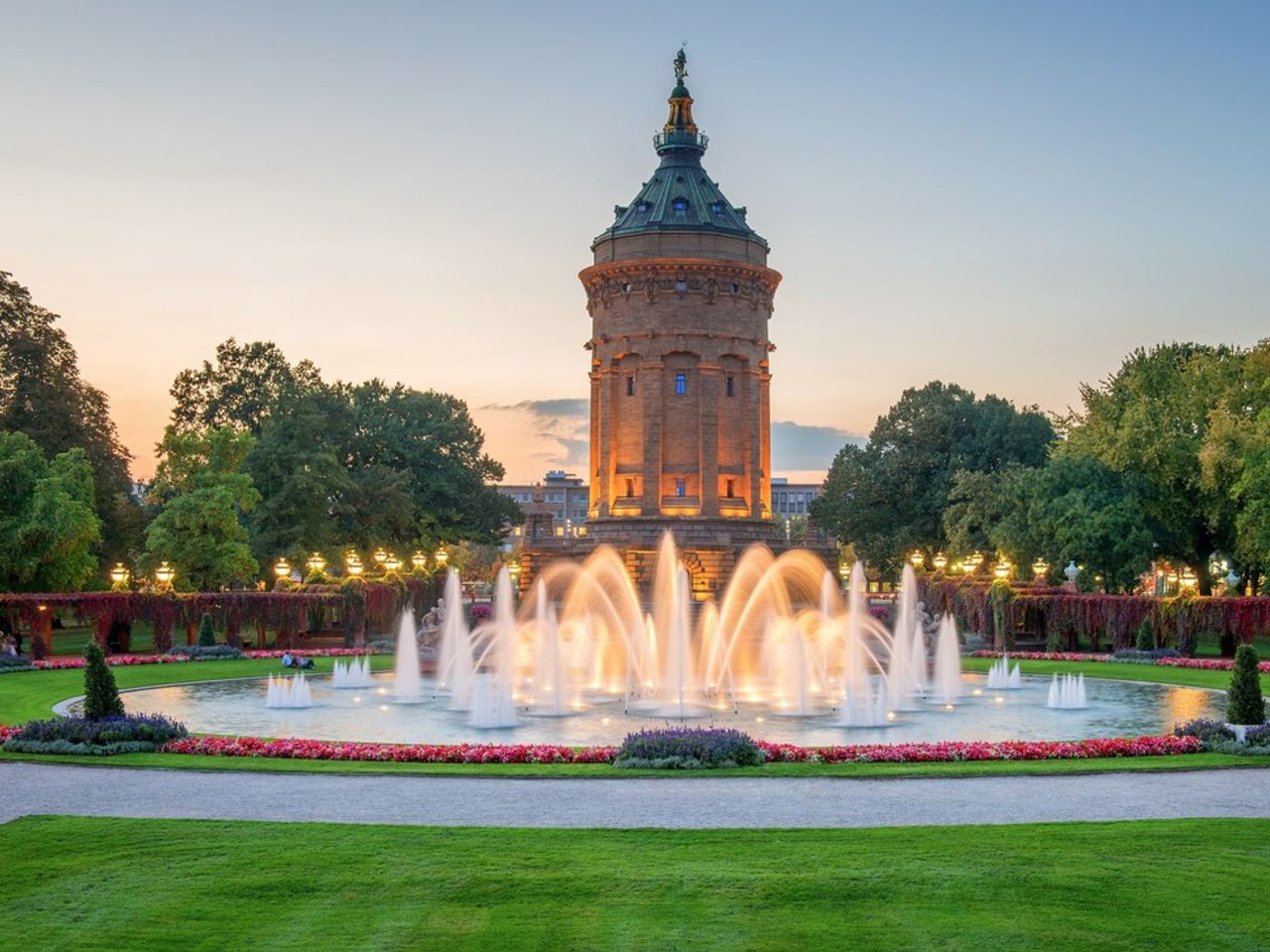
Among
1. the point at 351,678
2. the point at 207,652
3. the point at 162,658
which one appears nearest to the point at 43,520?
the point at 207,652

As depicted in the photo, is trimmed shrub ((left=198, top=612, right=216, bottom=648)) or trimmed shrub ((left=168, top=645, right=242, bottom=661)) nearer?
trimmed shrub ((left=168, top=645, right=242, bottom=661))

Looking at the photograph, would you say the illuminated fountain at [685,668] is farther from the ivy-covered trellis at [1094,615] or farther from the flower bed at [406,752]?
the flower bed at [406,752]

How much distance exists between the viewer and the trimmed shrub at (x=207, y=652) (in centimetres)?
4497

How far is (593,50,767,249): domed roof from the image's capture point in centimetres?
7656

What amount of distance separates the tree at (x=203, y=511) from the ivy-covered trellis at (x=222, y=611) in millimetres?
3301

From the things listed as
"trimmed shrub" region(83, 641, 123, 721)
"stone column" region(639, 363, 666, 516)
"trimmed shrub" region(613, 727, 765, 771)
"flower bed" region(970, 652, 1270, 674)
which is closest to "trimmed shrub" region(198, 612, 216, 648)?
"trimmed shrub" region(83, 641, 123, 721)

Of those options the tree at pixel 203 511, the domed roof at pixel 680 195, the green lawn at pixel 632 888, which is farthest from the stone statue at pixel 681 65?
the green lawn at pixel 632 888

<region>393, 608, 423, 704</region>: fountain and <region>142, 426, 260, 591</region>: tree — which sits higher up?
<region>142, 426, 260, 591</region>: tree

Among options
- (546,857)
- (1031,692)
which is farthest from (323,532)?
(546,857)

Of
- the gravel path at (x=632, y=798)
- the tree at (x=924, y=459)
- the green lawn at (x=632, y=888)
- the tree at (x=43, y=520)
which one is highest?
the tree at (x=924, y=459)

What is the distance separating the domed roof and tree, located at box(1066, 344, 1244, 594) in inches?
939

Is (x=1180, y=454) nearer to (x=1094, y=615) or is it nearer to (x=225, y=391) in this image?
(x=1094, y=615)

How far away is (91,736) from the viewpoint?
22.1 meters

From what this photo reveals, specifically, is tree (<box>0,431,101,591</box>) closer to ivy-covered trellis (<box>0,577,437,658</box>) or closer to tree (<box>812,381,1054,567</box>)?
ivy-covered trellis (<box>0,577,437,658</box>)
